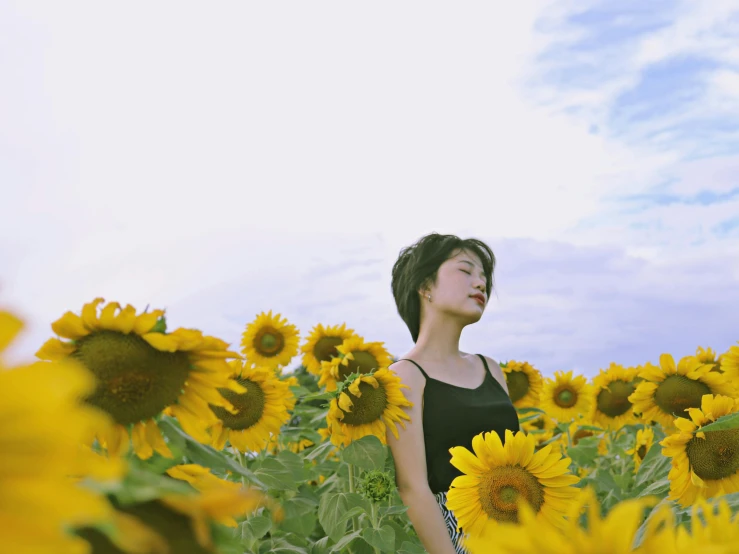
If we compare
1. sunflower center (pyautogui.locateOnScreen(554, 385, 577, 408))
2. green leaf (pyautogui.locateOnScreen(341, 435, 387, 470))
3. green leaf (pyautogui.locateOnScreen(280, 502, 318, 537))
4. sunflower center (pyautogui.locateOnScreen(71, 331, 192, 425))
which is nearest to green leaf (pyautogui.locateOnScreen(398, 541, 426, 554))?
green leaf (pyautogui.locateOnScreen(341, 435, 387, 470))

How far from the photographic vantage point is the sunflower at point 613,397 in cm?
515

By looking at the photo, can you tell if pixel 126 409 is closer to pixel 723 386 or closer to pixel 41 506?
pixel 41 506

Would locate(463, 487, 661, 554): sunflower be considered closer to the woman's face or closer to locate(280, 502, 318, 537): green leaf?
locate(280, 502, 318, 537): green leaf

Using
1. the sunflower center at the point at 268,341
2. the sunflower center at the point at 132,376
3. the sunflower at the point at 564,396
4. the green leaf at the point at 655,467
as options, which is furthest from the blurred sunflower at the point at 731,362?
the sunflower center at the point at 132,376

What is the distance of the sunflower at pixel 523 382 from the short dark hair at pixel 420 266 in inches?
29.8

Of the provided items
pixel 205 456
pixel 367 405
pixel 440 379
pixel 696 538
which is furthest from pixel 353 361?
pixel 696 538

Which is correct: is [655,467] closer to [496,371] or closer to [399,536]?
[399,536]

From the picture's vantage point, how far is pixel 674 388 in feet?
12.6

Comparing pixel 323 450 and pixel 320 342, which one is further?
pixel 320 342

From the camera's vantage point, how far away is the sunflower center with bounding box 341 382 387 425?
11.3 feet

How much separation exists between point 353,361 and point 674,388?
1741 millimetres

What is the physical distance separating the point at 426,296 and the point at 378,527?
1.72 metres

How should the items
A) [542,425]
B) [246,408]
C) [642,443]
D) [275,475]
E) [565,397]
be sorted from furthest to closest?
[542,425] < [565,397] < [642,443] < [246,408] < [275,475]

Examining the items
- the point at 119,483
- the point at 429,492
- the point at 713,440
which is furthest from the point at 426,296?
the point at 119,483
